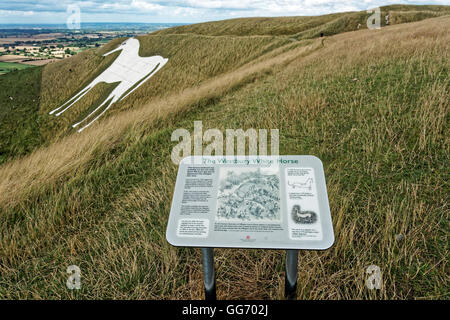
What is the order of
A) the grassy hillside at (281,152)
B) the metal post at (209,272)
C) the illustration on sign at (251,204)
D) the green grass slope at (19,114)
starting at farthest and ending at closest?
the green grass slope at (19,114) < the grassy hillside at (281,152) < the metal post at (209,272) < the illustration on sign at (251,204)

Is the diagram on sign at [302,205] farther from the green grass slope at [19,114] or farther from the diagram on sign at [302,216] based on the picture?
the green grass slope at [19,114]

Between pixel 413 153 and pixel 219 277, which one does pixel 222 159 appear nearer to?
pixel 219 277

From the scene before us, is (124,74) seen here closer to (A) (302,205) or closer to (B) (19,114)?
(B) (19,114)

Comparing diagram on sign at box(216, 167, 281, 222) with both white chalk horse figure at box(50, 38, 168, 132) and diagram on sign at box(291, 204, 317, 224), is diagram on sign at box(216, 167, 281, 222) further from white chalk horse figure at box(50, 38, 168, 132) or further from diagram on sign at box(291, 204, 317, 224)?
white chalk horse figure at box(50, 38, 168, 132)

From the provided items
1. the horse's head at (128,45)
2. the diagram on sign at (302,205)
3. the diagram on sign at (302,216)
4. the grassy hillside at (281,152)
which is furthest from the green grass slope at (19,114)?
the diagram on sign at (302,216)

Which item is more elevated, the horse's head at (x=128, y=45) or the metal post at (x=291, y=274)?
the horse's head at (x=128, y=45)

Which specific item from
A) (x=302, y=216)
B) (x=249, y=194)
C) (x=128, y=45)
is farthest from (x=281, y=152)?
(x=128, y=45)
